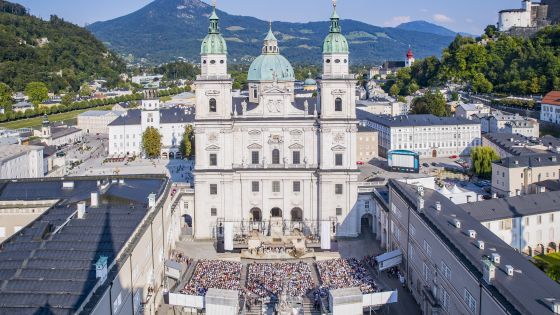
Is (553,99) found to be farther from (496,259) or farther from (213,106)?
(496,259)

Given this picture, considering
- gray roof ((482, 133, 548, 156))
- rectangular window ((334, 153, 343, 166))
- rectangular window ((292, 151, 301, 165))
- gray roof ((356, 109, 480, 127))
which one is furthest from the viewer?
gray roof ((356, 109, 480, 127))

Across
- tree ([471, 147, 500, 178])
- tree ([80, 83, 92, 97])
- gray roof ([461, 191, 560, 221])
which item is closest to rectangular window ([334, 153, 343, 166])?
gray roof ([461, 191, 560, 221])

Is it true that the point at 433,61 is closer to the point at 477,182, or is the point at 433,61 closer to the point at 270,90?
the point at 477,182

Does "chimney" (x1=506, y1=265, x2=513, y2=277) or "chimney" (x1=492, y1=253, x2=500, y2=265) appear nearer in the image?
"chimney" (x1=506, y1=265, x2=513, y2=277)

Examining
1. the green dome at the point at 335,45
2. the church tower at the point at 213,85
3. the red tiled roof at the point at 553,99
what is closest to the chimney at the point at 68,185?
the church tower at the point at 213,85

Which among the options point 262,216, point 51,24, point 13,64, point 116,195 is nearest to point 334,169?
point 262,216

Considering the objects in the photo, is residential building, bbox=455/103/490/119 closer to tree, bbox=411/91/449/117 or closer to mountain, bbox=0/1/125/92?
tree, bbox=411/91/449/117

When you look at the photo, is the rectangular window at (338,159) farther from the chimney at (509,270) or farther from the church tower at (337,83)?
the chimney at (509,270)
